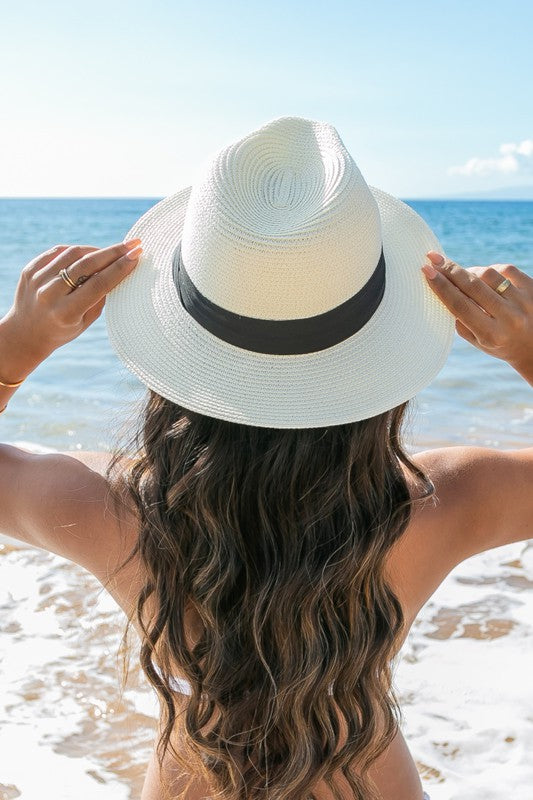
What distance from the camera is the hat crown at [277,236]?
1249mm

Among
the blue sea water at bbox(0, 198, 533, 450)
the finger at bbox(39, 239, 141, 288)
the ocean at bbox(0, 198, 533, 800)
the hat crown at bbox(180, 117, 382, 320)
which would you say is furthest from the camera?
the blue sea water at bbox(0, 198, 533, 450)

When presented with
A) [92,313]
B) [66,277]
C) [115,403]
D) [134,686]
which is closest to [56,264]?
[66,277]

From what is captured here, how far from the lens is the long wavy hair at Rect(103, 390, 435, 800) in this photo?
4.27 ft

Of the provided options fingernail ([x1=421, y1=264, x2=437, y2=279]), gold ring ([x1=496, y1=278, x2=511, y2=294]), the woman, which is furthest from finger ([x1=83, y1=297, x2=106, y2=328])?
gold ring ([x1=496, y1=278, x2=511, y2=294])

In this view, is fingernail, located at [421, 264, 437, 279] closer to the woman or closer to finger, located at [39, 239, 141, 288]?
the woman

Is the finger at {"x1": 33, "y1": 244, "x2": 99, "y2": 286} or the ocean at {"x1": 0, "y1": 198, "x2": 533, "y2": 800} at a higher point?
the finger at {"x1": 33, "y1": 244, "x2": 99, "y2": 286}

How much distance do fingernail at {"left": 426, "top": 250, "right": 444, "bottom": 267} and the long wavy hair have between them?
0.29m

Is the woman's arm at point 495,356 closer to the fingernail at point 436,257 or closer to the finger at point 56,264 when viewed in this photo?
the fingernail at point 436,257

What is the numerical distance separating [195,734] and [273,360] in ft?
2.37

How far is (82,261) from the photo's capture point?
1360mm

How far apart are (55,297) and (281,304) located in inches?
16.1

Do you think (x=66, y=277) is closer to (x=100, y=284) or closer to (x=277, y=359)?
(x=100, y=284)

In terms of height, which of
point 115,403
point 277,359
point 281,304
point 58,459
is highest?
point 281,304

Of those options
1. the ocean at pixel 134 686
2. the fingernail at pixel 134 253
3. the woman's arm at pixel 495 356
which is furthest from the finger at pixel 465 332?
the fingernail at pixel 134 253
